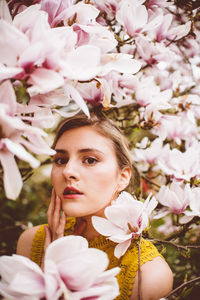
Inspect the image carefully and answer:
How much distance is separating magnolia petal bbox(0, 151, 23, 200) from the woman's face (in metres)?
0.43

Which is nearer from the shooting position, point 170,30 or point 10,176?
point 10,176

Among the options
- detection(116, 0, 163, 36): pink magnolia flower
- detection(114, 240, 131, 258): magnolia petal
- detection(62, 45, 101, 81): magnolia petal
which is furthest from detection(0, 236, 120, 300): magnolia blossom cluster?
detection(116, 0, 163, 36): pink magnolia flower

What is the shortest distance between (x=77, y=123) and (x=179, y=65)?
154cm

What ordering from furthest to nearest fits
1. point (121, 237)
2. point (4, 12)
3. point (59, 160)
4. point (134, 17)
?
point (59, 160) < point (134, 17) < point (121, 237) < point (4, 12)

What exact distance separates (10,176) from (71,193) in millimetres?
451

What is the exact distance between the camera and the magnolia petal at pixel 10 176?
559 millimetres

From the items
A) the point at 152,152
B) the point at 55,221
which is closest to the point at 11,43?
the point at 55,221

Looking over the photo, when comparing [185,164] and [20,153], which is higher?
[20,153]

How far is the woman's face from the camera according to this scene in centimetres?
100

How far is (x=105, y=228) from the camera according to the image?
0.87 m

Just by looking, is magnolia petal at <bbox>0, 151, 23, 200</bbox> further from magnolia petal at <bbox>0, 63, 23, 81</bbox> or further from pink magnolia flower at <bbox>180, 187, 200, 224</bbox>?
pink magnolia flower at <bbox>180, 187, 200, 224</bbox>

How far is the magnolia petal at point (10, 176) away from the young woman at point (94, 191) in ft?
1.38

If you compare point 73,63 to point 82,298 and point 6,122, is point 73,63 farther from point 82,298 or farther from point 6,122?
point 82,298

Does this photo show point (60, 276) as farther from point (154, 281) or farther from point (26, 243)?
point (26, 243)
